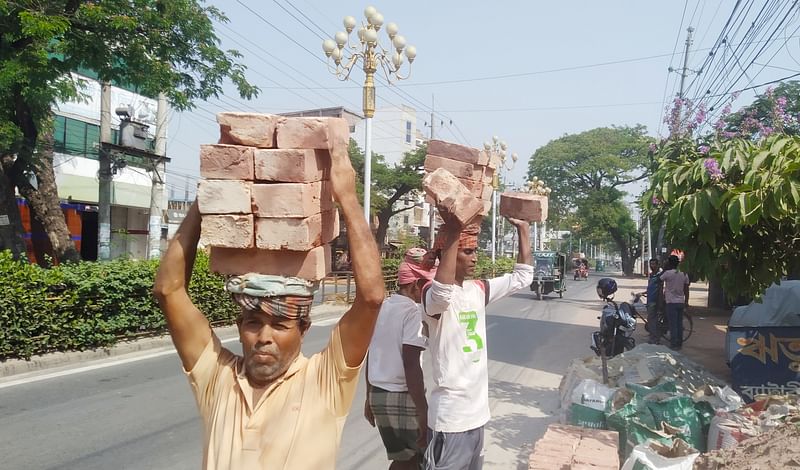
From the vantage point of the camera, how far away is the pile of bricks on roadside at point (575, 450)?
3.79 m

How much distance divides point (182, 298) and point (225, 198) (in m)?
0.37

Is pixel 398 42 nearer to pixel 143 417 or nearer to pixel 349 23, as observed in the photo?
pixel 349 23

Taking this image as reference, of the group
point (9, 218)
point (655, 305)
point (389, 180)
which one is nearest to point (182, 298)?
point (655, 305)

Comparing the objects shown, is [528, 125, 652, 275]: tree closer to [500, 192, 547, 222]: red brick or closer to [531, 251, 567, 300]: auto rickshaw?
[531, 251, 567, 300]: auto rickshaw

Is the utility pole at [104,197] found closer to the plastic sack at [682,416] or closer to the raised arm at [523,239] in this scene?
the raised arm at [523,239]

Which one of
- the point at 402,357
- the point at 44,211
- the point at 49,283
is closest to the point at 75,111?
the point at 44,211

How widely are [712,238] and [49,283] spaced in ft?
28.1

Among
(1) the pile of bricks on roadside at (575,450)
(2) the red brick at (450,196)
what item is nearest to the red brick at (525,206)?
(2) the red brick at (450,196)

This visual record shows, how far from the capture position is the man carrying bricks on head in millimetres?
1708

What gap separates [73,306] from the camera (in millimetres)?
8773

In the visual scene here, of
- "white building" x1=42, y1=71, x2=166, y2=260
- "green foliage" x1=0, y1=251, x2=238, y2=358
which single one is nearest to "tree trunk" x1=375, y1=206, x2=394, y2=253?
"white building" x1=42, y1=71, x2=166, y2=260

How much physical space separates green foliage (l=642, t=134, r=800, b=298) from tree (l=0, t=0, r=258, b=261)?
30.7ft

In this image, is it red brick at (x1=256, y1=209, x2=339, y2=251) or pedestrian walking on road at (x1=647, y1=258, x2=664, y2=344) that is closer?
red brick at (x1=256, y1=209, x2=339, y2=251)

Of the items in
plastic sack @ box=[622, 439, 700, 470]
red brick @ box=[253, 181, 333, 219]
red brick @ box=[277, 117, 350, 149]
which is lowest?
plastic sack @ box=[622, 439, 700, 470]
